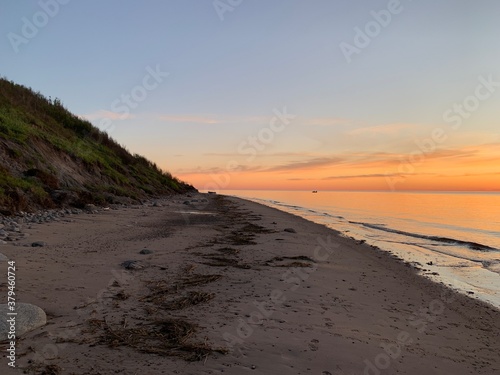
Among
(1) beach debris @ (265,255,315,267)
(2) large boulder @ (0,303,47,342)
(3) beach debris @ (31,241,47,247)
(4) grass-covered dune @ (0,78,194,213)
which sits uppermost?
(4) grass-covered dune @ (0,78,194,213)

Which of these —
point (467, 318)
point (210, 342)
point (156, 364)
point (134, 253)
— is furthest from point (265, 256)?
point (156, 364)

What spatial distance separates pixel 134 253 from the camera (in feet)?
29.7

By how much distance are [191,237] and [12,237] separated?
5419 millimetres

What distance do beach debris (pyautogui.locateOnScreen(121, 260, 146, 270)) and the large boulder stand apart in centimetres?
299

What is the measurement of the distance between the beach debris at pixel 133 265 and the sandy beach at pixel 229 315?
3 cm

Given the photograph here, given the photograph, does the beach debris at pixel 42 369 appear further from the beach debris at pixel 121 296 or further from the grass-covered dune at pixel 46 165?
the grass-covered dune at pixel 46 165

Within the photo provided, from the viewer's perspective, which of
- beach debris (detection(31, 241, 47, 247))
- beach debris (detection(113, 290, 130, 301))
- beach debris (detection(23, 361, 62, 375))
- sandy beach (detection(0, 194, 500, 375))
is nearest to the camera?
beach debris (detection(23, 361, 62, 375))

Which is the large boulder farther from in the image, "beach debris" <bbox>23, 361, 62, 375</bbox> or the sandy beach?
"beach debris" <bbox>23, 361, 62, 375</bbox>

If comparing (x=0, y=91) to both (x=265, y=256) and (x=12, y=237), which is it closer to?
(x=12, y=237)

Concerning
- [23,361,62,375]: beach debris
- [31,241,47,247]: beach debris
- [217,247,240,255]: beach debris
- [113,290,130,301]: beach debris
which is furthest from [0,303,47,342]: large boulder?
[217,247,240,255]: beach debris

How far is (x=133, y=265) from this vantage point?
7.58 m

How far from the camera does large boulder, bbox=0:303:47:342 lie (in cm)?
401

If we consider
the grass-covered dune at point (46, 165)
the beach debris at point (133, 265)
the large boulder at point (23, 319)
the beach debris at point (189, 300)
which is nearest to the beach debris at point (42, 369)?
the large boulder at point (23, 319)

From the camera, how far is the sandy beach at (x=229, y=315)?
397 centimetres
